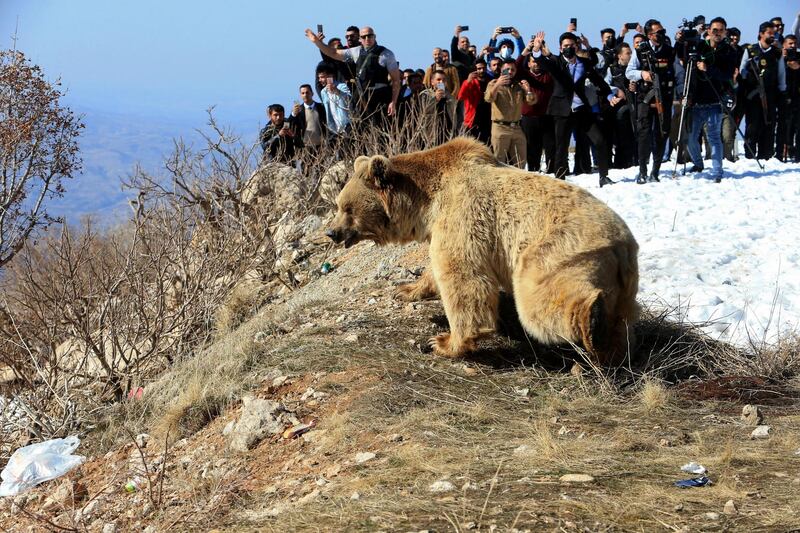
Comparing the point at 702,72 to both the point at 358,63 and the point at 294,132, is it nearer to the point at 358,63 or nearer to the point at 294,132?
the point at 358,63

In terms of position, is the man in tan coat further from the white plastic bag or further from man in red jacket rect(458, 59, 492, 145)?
the white plastic bag

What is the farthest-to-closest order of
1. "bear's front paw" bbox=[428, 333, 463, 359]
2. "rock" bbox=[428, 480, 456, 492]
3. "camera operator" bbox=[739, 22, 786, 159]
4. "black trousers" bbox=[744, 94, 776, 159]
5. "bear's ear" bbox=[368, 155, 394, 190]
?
1. "black trousers" bbox=[744, 94, 776, 159]
2. "camera operator" bbox=[739, 22, 786, 159]
3. "bear's ear" bbox=[368, 155, 394, 190]
4. "bear's front paw" bbox=[428, 333, 463, 359]
5. "rock" bbox=[428, 480, 456, 492]

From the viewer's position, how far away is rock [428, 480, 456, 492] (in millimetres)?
4152

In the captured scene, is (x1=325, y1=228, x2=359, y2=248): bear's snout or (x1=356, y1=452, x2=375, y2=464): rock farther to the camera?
(x1=325, y1=228, x2=359, y2=248): bear's snout

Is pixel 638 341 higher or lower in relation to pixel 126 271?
lower

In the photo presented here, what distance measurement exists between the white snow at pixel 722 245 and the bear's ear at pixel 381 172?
284 centimetres

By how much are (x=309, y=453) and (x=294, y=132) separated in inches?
367

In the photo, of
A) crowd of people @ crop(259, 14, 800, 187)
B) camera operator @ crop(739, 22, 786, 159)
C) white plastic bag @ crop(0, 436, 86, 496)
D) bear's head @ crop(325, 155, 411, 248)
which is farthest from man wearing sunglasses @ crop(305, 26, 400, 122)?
white plastic bag @ crop(0, 436, 86, 496)

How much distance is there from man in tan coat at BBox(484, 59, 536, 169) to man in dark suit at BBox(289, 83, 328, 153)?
9.49ft

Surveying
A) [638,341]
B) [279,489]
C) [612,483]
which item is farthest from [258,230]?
[612,483]

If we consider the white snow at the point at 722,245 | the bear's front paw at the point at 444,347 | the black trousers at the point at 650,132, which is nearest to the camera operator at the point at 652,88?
the black trousers at the point at 650,132

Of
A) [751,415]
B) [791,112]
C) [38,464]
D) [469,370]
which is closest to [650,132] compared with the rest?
[791,112]

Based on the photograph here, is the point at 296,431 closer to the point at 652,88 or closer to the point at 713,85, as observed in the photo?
the point at 652,88

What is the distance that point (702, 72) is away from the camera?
1467 centimetres
